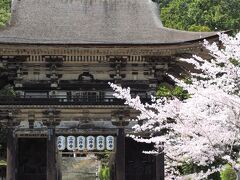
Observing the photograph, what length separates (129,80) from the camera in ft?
53.1

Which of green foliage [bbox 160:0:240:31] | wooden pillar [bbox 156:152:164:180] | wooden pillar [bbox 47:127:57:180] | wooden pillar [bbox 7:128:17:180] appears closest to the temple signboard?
wooden pillar [bbox 47:127:57:180]

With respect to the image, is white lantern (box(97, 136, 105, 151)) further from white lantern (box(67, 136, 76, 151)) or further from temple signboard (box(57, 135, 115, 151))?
white lantern (box(67, 136, 76, 151))

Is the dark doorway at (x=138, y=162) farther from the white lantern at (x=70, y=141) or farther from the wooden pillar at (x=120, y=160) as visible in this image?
the white lantern at (x=70, y=141)

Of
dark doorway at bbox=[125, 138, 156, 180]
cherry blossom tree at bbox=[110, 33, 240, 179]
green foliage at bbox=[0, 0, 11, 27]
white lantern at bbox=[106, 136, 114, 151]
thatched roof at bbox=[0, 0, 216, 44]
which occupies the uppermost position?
thatched roof at bbox=[0, 0, 216, 44]

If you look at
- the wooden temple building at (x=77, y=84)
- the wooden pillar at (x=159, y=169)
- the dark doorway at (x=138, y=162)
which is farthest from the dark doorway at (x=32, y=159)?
the wooden pillar at (x=159, y=169)

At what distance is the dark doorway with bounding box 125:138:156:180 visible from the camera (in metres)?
16.4

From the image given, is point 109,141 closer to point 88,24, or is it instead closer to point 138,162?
point 138,162

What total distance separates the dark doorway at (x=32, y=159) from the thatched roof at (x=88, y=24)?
3.28 metres

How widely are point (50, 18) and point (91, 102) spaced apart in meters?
3.46

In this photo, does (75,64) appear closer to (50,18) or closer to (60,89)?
(60,89)

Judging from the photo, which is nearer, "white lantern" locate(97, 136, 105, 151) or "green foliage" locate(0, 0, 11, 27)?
"white lantern" locate(97, 136, 105, 151)

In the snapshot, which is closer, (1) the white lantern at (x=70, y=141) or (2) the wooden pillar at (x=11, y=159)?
(2) the wooden pillar at (x=11, y=159)

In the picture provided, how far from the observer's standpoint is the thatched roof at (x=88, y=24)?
15554mm

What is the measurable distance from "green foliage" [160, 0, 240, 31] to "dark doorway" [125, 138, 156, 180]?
87.8 ft
